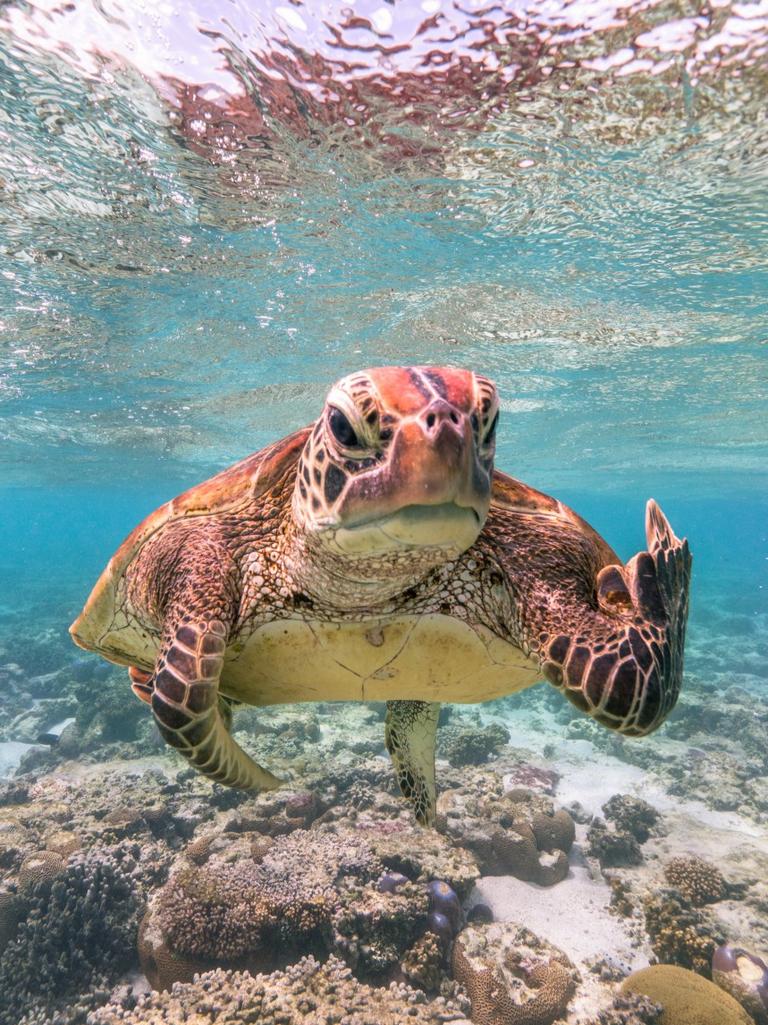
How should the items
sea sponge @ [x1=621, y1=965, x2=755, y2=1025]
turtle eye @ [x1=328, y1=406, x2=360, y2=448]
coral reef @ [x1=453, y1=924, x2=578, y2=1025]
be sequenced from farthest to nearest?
coral reef @ [x1=453, y1=924, x2=578, y2=1025] < sea sponge @ [x1=621, y1=965, x2=755, y2=1025] < turtle eye @ [x1=328, y1=406, x2=360, y2=448]

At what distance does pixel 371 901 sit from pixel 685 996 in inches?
103

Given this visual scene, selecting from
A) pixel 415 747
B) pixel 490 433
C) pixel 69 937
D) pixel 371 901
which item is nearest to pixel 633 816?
pixel 371 901

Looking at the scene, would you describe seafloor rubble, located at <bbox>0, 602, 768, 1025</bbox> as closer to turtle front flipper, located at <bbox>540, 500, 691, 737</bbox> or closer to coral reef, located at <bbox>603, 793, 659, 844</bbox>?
coral reef, located at <bbox>603, 793, 659, 844</bbox>

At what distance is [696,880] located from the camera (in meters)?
6.16

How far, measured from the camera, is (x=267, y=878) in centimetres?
525

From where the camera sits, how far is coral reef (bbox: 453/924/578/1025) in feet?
15.0

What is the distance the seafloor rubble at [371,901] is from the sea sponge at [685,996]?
0.02m

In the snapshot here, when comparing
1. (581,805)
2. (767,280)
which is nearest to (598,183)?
(767,280)

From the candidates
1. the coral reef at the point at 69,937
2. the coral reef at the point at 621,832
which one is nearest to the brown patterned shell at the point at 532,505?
the coral reef at the point at 69,937

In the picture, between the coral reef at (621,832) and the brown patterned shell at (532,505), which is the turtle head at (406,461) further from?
the coral reef at (621,832)

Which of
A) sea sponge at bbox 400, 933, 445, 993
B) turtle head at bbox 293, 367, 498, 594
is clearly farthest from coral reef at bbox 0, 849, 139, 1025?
turtle head at bbox 293, 367, 498, 594

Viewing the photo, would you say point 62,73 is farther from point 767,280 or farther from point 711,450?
point 711,450

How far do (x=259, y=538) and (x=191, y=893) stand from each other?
13.5 ft

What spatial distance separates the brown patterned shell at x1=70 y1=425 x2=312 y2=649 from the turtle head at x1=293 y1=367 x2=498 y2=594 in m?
1.01
